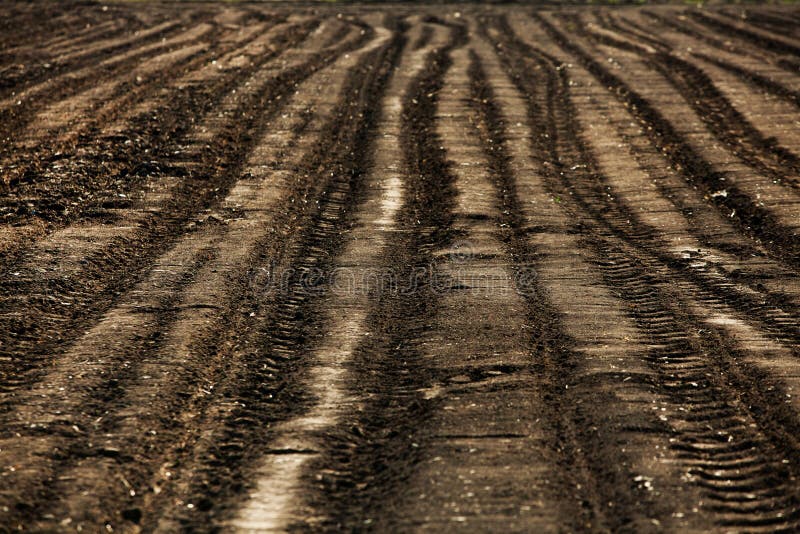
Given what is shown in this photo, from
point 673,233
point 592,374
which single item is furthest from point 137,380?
point 673,233

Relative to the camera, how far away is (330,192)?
8727 mm

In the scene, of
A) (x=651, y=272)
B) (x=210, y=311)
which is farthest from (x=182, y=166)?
(x=651, y=272)

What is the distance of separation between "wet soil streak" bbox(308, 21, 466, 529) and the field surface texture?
0.02 metres

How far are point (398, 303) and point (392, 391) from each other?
1322 millimetres

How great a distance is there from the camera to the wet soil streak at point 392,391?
13.5 feet

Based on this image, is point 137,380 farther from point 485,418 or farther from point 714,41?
point 714,41

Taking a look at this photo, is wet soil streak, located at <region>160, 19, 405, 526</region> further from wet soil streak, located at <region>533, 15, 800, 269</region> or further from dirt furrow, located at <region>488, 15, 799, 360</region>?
wet soil streak, located at <region>533, 15, 800, 269</region>

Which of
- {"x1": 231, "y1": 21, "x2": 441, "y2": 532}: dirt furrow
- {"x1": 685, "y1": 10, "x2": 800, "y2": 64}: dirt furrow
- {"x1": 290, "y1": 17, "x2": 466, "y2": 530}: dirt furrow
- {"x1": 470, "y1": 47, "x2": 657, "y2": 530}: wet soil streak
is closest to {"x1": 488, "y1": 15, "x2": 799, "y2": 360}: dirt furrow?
{"x1": 470, "y1": 47, "x2": 657, "y2": 530}: wet soil streak

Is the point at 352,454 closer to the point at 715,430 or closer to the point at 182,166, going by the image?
the point at 715,430

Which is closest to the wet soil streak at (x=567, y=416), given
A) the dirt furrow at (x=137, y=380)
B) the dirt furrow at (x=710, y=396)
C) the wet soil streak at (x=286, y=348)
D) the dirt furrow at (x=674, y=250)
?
the dirt furrow at (x=710, y=396)

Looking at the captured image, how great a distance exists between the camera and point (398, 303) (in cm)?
630

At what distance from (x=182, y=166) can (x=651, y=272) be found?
5034 mm

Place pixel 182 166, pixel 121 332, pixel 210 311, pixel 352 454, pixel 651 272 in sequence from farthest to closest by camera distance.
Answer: pixel 182 166, pixel 651 272, pixel 210 311, pixel 121 332, pixel 352 454

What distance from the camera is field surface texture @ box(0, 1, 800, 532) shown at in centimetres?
416
